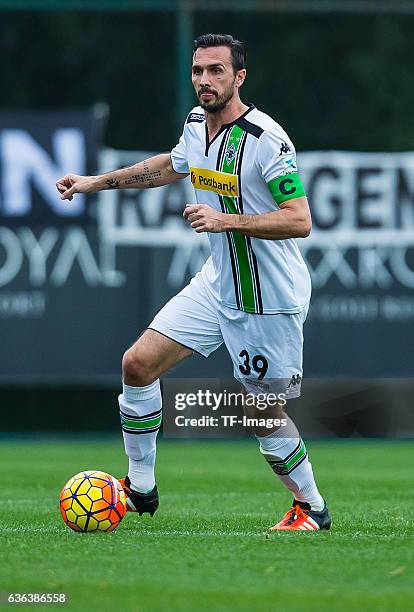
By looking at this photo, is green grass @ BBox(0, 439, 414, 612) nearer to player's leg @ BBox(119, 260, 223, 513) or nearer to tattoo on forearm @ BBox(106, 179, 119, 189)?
player's leg @ BBox(119, 260, 223, 513)

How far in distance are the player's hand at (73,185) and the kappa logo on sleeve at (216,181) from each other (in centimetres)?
68

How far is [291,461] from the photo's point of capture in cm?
789

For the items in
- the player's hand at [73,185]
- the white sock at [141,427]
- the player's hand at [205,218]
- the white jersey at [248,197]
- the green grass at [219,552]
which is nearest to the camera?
the green grass at [219,552]

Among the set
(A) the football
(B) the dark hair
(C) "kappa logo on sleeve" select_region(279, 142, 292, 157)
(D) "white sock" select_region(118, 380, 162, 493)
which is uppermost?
(B) the dark hair

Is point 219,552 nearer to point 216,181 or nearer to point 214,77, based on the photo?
point 216,181

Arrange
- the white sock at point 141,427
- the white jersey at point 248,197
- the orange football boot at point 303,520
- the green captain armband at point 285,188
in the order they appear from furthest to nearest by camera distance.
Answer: the white sock at point 141,427
the orange football boot at point 303,520
the white jersey at point 248,197
the green captain armband at point 285,188

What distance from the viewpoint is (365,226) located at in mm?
15180

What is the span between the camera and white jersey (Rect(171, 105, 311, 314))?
300 inches

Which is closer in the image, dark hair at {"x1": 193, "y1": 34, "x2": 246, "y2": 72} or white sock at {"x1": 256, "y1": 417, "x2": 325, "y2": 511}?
dark hair at {"x1": 193, "y1": 34, "x2": 246, "y2": 72}

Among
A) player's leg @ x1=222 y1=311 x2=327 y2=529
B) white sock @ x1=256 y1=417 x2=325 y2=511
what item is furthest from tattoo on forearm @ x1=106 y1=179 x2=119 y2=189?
white sock @ x1=256 y1=417 x2=325 y2=511

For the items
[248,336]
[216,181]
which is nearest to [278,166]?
[216,181]

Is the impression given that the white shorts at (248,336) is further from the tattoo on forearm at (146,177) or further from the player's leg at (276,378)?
the tattoo on forearm at (146,177)

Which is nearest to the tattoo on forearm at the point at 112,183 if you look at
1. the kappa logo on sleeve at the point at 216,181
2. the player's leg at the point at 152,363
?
the kappa logo on sleeve at the point at 216,181

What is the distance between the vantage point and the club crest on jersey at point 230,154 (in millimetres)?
7738
